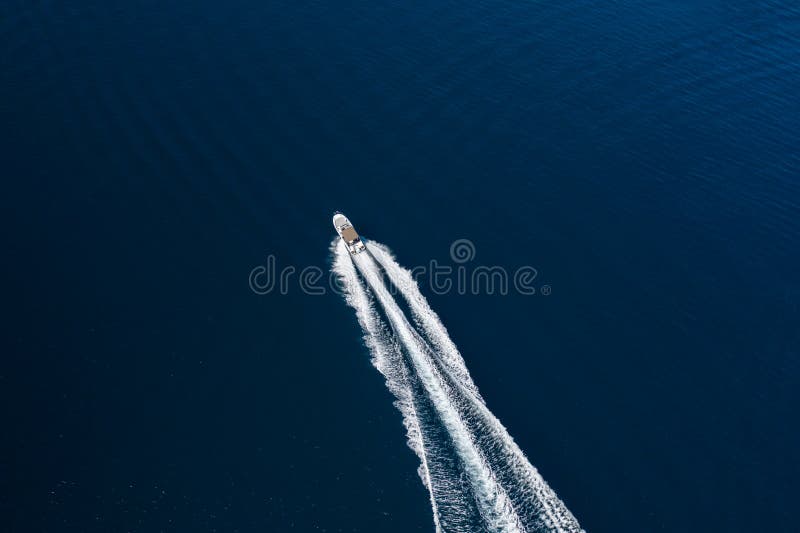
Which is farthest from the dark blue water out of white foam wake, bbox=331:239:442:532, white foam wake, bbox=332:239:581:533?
white foam wake, bbox=332:239:581:533

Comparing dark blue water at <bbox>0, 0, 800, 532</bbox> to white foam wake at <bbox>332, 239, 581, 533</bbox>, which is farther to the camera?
dark blue water at <bbox>0, 0, 800, 532</bbox>

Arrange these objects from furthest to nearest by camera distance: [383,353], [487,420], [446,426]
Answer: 1. [383,353]
2. [487,420]
3. [446,426]

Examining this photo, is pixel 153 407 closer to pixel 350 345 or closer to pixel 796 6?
pixel 350 345

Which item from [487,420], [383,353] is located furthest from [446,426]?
[383,353]

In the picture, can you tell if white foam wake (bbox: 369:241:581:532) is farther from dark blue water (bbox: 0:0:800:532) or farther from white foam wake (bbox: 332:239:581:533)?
dark blue water (bbox: 0:0:800:532)

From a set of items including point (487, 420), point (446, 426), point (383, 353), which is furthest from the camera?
point (383, 353)

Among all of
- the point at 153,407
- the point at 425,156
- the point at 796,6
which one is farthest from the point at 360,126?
the point at 796,6

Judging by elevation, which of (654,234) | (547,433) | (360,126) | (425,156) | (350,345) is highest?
(360,126)

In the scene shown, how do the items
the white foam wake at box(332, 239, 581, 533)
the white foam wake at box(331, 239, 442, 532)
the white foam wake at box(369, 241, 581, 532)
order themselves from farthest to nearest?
1. the white foam wake at box(331, 239, 442, 532)
2. the white foam wake at box(369, 241, 581, 532)
3. the white foam wake at box(332, 239, 581, 533)

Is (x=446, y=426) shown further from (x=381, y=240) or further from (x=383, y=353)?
(x=381, y=240)
